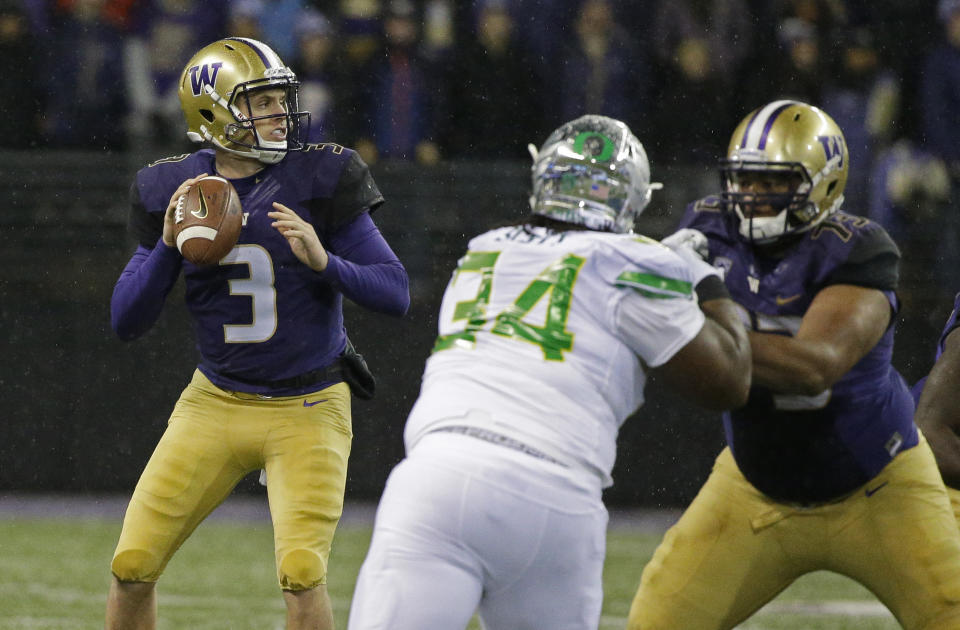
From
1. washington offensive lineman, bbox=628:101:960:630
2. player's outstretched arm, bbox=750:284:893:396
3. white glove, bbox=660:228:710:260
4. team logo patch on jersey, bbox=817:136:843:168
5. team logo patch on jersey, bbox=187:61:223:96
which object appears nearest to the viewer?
player's outstretched arm, bbox=750:284:893:396

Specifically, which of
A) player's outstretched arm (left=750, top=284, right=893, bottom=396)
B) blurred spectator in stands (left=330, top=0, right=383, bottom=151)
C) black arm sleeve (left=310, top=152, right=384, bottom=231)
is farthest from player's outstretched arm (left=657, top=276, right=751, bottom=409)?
blurred spectator in stands (left=330, top=0, right=383, bottom=151)

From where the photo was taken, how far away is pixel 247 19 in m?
7.70

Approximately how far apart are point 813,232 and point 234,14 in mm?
5256

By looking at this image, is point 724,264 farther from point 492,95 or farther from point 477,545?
point 492,95

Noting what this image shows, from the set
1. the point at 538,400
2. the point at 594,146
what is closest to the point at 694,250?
the point at 594,146

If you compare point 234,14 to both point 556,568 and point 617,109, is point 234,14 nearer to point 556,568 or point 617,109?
point 617,109

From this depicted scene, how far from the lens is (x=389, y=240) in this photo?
7453 millimetres

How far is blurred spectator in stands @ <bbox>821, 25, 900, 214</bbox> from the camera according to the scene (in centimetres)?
750

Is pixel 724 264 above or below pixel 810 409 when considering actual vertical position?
above

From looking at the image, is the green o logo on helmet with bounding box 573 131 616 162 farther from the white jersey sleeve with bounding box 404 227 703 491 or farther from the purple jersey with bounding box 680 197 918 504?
the purple jersey with bounding box 680 197 918 504

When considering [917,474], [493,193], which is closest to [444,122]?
[493,193]

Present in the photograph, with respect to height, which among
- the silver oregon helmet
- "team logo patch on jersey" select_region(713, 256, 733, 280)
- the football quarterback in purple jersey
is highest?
the silver oregon helmet

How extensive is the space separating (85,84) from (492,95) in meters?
2.27

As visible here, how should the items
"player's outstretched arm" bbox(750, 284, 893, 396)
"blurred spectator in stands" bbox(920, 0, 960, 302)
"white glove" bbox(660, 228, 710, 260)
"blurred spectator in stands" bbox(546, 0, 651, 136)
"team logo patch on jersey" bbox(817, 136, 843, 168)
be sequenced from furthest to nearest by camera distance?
1. "blurred spectator in stands" bbox(546, 0, 651, 136)
2. "blurred spectator in stands" bbox(920, 0, 960, 302)
3. "team logo patch on jersey" bbox(817, 136, 843, 168)
4. "white glove" bbox(660, 228, 710, 260)
5. "player's outstretched arm" bbox(750, 284, 893, 396)
